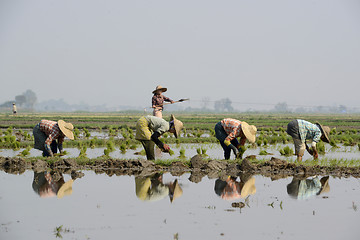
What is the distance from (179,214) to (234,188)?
2.20 m

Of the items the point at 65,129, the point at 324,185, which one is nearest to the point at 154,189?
the point at 324,185

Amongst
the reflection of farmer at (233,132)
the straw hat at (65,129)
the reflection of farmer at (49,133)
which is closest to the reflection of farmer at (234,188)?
the reflection of farmer at (233,132)

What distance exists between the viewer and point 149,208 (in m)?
7.24

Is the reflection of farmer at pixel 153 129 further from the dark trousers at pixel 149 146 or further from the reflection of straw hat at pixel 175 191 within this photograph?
the reflection of straw hat at pixel 175 191

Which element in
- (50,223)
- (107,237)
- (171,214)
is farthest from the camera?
(171,214)

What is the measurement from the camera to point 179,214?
6.87 m

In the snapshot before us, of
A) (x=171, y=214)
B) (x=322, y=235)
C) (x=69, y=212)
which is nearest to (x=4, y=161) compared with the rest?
(x=69, y=212)

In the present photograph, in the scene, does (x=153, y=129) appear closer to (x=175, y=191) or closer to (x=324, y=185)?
(x=175, y=191)

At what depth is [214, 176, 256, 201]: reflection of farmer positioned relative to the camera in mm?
8227

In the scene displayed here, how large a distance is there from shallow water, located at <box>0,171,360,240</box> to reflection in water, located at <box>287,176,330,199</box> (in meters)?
0.14

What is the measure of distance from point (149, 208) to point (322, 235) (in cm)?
250

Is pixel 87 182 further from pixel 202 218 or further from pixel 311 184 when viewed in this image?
pixel 311 184

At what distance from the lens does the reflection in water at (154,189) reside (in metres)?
8.12

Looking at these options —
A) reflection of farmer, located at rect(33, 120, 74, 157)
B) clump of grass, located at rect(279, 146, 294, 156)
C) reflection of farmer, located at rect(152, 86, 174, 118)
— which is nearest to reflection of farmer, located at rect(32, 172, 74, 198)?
reflection of farmer, located at rect(33, 120, 74, 157)
